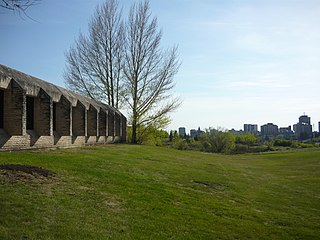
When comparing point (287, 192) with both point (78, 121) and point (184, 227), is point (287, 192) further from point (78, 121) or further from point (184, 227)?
point (78, 121)

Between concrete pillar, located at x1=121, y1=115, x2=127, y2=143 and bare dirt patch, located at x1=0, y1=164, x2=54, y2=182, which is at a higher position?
concrete pillar, located at x1=121, y1=115, x2=127, y2=143

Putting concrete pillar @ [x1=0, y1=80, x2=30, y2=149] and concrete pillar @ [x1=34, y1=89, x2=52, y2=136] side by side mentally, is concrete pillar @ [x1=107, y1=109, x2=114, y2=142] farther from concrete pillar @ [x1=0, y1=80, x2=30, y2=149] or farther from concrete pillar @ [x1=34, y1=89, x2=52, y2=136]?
concrete pillar @ [x1=0, y1=80, x2=30, y2=149]

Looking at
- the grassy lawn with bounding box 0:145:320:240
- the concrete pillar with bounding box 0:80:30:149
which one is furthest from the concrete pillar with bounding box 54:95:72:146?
the grassy lawn with bounding box 0:145:320:240

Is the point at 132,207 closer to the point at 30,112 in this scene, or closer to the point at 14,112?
the point at 14,112

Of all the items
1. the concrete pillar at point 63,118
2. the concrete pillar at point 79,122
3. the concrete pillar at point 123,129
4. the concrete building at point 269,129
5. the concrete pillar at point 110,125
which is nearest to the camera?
the concrete pillar at point 63,118

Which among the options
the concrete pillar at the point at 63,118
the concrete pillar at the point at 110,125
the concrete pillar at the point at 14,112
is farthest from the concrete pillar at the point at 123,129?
the concrete pillar at the point at 14,112

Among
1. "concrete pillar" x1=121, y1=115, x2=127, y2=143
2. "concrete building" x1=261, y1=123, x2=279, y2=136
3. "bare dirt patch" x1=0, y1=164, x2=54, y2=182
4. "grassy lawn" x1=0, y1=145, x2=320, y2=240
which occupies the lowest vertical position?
"grassy lawn" x1=0, y1=145, x2=320, y2=240

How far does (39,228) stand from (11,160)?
5.41 meters

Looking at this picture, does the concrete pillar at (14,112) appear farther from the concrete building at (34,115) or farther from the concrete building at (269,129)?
the concrete building at (269,129)

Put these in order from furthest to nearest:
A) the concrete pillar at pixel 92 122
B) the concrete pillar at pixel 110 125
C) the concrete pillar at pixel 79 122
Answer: the concrete pillar at pixel 110 125 → the concrete pillar at pixel 92 122 → the concrete pillar at pixel 79 122

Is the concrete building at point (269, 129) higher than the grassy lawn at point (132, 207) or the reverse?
higher

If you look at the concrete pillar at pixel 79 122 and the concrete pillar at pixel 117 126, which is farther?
the concrete pillar at pixel 117 126

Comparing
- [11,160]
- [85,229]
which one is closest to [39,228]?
[85,229]

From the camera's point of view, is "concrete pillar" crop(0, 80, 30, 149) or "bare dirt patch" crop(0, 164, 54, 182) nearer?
"bare dirt patch" crop(0, 164, 54, 182)
